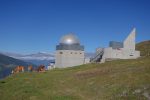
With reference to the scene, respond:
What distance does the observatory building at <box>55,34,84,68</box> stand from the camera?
8288cm

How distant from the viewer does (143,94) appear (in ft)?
125

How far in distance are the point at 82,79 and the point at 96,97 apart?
1233 cm

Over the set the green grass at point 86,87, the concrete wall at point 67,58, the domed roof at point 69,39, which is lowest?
the green grass at point 86,87

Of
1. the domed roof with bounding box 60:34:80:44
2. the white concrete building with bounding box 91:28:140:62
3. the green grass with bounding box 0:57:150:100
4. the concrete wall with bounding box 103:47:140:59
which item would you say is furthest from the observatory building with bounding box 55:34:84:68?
the green grass with bounding box 0:57:150:100

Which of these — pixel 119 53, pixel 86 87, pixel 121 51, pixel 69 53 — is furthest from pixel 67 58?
pixel 86 87

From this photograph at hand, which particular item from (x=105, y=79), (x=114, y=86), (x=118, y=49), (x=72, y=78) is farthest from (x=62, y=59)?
(x=114, y=86)

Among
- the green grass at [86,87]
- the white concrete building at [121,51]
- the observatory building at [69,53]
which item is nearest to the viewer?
the green grass at [86,87]

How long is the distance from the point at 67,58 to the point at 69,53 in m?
1.63

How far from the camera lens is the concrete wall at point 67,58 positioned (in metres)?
82.8

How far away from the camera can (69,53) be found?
273 ft

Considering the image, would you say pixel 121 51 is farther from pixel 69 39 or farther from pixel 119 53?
pixel 69 39

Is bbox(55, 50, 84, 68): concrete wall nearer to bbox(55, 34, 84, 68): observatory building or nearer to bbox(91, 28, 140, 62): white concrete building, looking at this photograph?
bbox(55, 34, 84, 68): observatory building

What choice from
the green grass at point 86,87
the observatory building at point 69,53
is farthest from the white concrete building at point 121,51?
the green grass at point 86,87

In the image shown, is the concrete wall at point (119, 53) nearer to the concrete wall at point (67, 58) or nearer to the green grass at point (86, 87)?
the concrete wall at point (67, 58)
